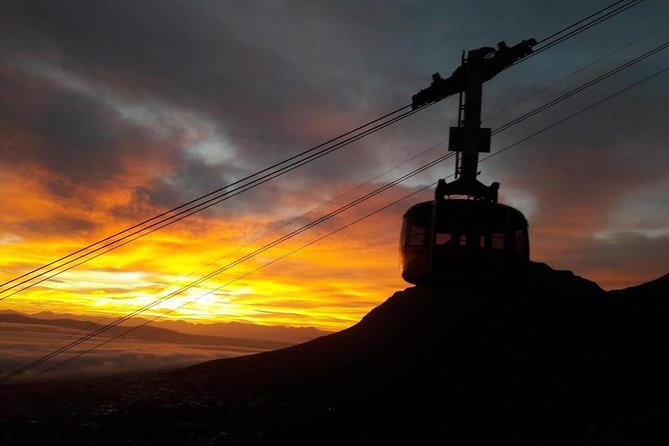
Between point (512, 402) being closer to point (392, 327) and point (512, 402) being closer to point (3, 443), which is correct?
point (392, 327)

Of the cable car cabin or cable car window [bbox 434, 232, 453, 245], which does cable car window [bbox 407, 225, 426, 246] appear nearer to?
the cable car cabin

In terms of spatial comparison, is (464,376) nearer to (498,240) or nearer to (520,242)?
(520,242)

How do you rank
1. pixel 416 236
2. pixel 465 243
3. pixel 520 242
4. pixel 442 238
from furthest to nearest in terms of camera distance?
pixel 416 236 → pixel 520 242 → pixel 442 238 → pixel 465 243

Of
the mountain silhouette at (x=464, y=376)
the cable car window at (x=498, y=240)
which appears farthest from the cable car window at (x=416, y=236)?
the mountain silhouette at (x=464, y=376)

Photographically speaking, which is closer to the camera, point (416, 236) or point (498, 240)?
point (498, 240)

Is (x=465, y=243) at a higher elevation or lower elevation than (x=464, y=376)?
higher

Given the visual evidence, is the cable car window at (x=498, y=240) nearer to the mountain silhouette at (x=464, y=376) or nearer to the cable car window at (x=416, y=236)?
the cable car window at (x=416, y=236)

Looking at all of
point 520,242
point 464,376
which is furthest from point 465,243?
point 464,376
